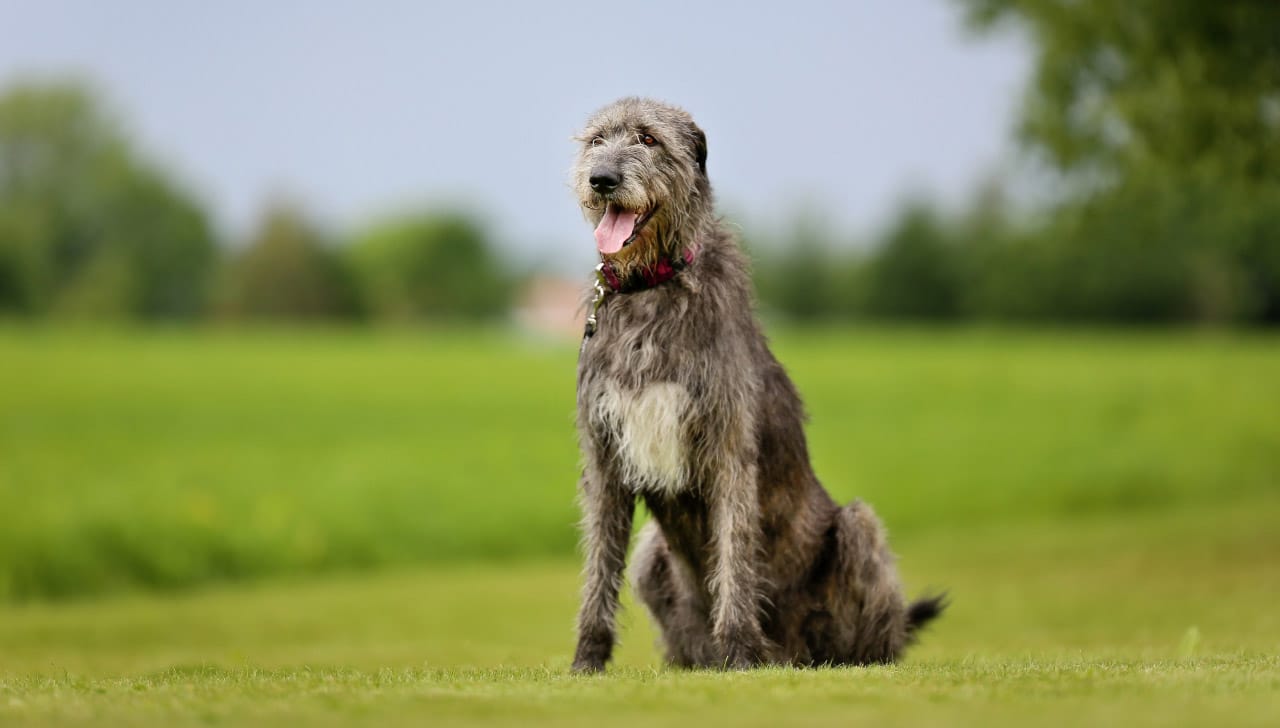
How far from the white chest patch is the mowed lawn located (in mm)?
1176

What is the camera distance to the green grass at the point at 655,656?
597cm

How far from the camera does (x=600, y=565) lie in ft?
28.1

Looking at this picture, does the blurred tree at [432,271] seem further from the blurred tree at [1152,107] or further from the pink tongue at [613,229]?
the pink tongue at [613,229]

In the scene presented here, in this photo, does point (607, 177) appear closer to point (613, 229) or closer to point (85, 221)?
point (613, 229)

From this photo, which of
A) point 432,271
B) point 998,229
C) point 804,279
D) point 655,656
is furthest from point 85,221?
point 655,656

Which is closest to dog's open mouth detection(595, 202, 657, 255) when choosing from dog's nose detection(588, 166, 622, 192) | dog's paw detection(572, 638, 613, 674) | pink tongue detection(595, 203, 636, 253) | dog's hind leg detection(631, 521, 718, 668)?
pink tongue detection(595, 203, 636, 253)

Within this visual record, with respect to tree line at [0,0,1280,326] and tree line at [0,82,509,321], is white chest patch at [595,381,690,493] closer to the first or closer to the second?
tree line at [0,0,1280,326]

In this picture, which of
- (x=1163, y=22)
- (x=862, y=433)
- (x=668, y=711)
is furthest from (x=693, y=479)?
(x=862, y=433)

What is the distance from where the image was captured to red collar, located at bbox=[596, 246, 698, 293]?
8.33 meters

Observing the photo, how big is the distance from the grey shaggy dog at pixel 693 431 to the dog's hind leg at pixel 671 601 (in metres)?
0.04

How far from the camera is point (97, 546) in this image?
21250 millimetres

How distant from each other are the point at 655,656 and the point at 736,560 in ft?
13.9

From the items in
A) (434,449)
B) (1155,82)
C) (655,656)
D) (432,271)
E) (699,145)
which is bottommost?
(655,656)

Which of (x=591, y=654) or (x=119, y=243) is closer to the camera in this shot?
(x=591, y=654)
